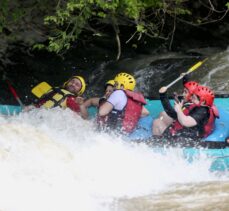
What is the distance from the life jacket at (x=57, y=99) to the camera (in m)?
6.94

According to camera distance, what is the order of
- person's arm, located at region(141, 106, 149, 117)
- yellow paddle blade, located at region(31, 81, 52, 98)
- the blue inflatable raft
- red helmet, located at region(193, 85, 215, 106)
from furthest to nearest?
yellow paddle blade, located at region(31, 81, 52, 98)
person's arm, located at region(141, 106, 149, 117)
red helmet, located at region(193, 85, 215, 106)
the blue inflatable raft

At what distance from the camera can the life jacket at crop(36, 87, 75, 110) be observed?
22.8ft

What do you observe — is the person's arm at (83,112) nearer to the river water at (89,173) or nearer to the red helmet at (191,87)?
the river water at (89,173)

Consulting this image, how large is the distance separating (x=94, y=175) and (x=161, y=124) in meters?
1.40

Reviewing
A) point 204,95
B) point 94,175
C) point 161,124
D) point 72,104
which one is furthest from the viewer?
point 72,104

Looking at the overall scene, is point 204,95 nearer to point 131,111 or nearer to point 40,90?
point 131,111

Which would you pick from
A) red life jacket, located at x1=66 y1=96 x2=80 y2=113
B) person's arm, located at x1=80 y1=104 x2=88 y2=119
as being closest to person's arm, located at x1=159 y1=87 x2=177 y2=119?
person's arm, located at x1=80 y1=104 x2=88 y2=119

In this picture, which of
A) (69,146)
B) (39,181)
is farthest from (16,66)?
(39,181)

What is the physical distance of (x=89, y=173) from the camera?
504 centimetres

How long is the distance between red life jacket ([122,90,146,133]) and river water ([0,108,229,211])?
25cm

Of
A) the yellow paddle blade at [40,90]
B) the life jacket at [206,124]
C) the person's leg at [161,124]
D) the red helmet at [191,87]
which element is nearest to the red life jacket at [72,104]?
the yellow paddle blade at [40,90]

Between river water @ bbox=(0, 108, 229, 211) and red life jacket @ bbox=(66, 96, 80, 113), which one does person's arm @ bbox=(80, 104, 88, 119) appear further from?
river water @ bbox=(0, 108, 229, 211)

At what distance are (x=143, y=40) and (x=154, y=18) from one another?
1.38 meters

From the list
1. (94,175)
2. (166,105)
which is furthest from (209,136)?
(94,175)
